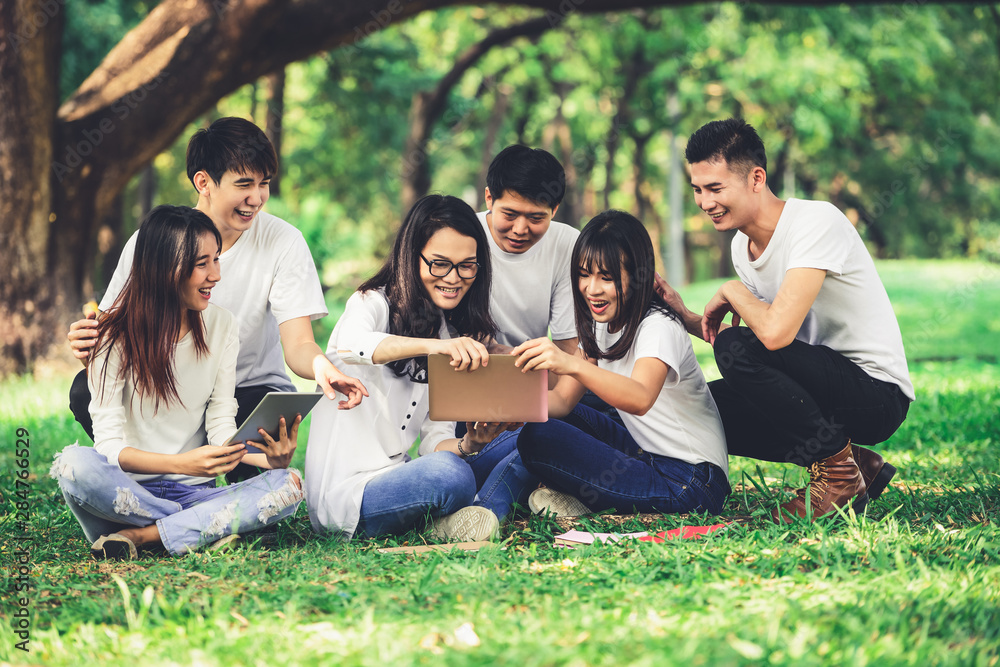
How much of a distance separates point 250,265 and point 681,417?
78.9 inches

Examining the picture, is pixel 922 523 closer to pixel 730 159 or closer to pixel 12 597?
pixel 730 159

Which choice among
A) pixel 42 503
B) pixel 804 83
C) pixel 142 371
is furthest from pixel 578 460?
pixel 804 83

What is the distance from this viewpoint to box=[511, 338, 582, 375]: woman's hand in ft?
10.6

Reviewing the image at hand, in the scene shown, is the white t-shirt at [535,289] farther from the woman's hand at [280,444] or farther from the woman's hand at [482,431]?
the woman's hand at [280,444]

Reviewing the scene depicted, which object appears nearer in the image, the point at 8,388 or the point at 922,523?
the point at 922,523

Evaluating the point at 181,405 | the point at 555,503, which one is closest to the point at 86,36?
the point at 181,405

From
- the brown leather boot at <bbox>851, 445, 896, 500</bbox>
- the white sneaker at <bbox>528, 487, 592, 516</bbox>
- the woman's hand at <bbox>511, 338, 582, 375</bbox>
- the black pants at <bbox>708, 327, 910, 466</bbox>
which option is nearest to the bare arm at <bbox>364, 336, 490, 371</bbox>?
the woman's hand at <bbox>511, 338, 582, 375</bbox>

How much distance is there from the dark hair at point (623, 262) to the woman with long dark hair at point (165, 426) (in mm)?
1294

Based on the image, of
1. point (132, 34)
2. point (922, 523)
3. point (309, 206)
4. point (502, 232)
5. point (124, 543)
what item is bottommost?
point (922, 523)

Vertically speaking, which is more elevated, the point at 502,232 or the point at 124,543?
the point at 502,232

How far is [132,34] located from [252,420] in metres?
5.64

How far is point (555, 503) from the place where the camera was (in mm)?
3707

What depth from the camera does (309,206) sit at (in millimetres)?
11047

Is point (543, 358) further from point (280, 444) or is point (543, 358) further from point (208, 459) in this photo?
point (208, 459)
